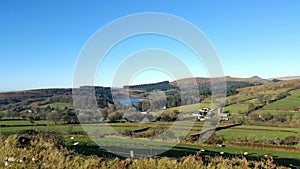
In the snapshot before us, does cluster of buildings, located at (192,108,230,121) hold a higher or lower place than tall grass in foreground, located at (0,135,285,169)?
higher

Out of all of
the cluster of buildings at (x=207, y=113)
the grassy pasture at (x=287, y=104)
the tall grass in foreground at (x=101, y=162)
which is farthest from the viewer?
the grassy pasture at (x=287, y=104)

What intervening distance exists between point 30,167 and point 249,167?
4.33 meters

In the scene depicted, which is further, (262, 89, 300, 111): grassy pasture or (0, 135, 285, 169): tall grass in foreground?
(262, 89, 300, 111): grassy pasture

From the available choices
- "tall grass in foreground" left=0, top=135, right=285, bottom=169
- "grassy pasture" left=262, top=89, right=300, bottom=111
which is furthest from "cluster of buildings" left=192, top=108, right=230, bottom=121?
"grassy pasture" left=262, top=89, right=300, bottom=111

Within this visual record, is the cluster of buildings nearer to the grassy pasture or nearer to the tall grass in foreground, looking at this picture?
the tall grass in foreground

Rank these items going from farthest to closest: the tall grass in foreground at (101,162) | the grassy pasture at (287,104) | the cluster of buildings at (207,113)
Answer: the grassy pasture at (287,104) → the cluster of buildings at (207,113) → the tall grass in foreground at (101,162)

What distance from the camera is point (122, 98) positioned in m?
12.1

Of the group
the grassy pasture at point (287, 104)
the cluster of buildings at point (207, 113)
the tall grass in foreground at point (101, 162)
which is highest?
the cluster of buildings at point (207, 113)

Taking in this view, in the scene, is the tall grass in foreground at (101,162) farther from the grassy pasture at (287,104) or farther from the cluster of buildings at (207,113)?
the grassy pasture at (287,104)

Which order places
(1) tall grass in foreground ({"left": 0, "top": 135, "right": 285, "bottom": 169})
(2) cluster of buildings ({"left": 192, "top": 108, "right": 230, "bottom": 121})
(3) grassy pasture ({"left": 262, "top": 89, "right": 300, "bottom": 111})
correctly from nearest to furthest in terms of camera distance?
(1) tall grass in foreground ({"left": 0, "top": 135, "right": 285, "bottom": 169}) → (2) cluster of buildings ({"left": 192, "top": 108, "right": 230, "bottom": 121}) → (3) grassy pasture ({"left": 262, "top": 89, "right": 300, "bottom": 111})

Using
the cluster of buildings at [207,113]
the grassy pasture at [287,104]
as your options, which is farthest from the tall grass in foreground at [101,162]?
the grassy pasture at [287,104]

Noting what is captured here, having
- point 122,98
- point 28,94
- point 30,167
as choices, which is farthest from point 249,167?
point 28,94

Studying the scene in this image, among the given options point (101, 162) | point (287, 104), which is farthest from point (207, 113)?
point (287, 104)

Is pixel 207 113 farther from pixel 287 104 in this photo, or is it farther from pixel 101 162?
pixel 287 104
